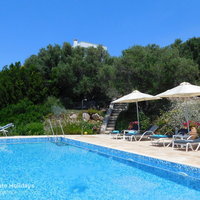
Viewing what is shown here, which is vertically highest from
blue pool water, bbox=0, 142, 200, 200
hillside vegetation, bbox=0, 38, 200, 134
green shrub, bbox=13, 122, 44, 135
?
hillside vegetation, bbox=0, 38, 200, 134

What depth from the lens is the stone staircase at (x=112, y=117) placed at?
1709 cm

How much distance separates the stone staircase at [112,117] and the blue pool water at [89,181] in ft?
26.1

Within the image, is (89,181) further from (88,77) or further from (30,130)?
(88,77)

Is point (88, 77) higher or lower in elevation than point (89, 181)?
higher

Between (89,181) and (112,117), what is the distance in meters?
12.0

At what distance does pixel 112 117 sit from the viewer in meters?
18.1

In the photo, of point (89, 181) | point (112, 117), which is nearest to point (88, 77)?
point (112, 117)

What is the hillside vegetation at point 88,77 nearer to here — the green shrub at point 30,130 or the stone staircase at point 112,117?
the green shrub at point 30,130

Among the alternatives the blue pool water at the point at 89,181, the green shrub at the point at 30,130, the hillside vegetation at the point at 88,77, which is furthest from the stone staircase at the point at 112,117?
the blue pool water at the point at 89,181

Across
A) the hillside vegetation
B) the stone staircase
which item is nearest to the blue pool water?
the hillside vegetation

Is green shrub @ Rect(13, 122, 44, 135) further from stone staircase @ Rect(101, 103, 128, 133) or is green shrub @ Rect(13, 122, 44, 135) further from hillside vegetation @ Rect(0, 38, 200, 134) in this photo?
stone staircase @ Rect(101, 103, 128, 133)

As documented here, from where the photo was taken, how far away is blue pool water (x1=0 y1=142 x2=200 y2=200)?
200 inches

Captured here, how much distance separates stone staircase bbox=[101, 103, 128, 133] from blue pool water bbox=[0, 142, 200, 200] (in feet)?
26.1

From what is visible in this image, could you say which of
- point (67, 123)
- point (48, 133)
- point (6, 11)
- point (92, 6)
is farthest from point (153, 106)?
point (6, 11)
